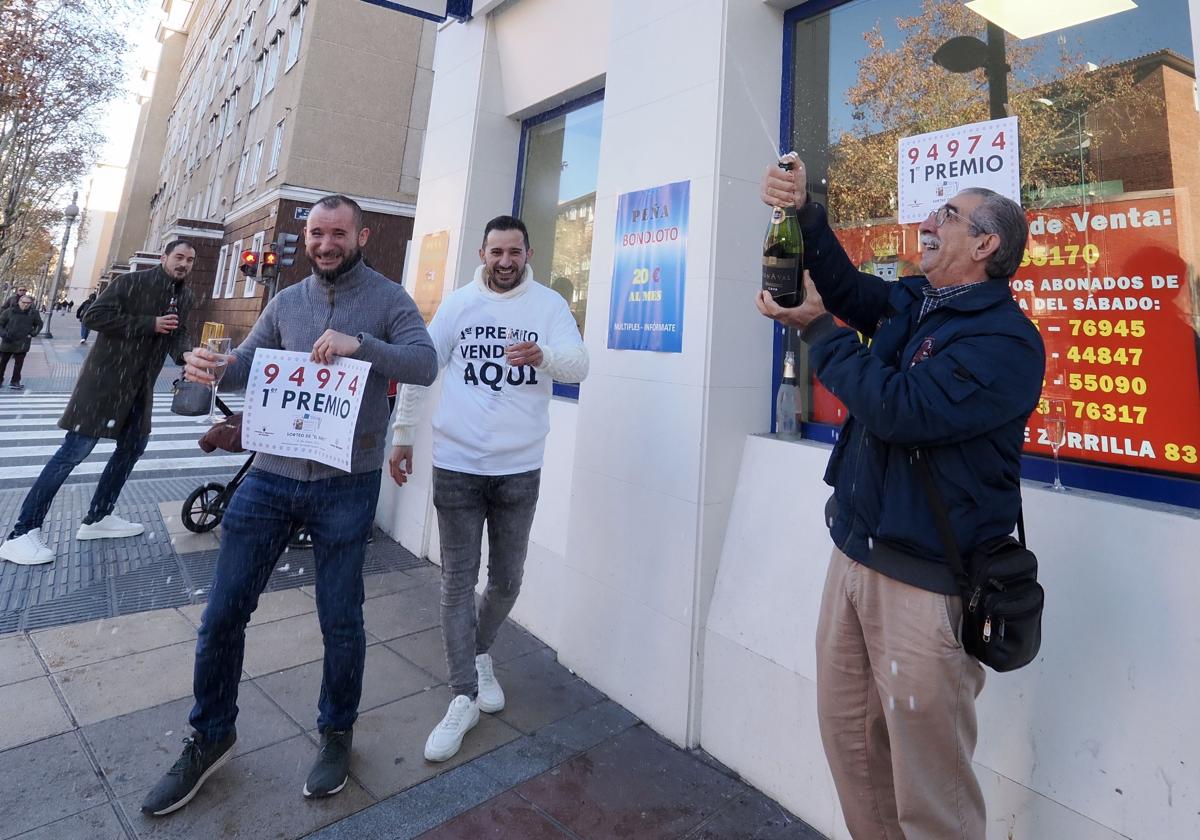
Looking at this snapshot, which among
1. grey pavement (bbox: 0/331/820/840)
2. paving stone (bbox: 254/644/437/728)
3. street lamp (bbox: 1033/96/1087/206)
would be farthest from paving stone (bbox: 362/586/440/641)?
street lamp (bbox: 1033/96/1087/206)

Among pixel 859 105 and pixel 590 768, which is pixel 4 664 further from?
pixel 859 105

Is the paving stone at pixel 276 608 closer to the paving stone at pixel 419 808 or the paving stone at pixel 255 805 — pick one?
the paving stone at pixel 255 805

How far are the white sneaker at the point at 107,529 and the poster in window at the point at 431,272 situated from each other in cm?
290

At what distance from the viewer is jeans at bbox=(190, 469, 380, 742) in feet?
7.54

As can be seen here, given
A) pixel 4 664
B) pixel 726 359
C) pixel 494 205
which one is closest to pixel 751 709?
pixel 726 359

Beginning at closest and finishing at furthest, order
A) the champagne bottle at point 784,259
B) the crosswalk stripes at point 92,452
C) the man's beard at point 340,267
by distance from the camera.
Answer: the champagne bottle at point 784,259 → the man's beard at point 340,267 → the crosswalk stripes at point 92,452

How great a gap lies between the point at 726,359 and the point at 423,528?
3.18m

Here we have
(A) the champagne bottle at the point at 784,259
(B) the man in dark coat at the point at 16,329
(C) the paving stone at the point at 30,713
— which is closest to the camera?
(A) the champagne bottle at the point at 784,259

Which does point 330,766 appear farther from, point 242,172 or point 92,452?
point 242,172

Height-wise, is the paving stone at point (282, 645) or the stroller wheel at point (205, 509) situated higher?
the stroller wheel at point (205, 509)

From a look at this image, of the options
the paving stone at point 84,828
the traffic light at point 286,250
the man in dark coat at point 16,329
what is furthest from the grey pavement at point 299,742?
the man in dark coat at point 16,329

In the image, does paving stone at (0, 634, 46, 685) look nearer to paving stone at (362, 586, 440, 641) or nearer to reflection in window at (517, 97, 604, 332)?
paving stone at (362, 586, 440, 641)

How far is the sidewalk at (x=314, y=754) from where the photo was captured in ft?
7.27

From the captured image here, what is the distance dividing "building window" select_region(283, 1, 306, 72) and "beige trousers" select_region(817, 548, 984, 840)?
2089 centimetres
